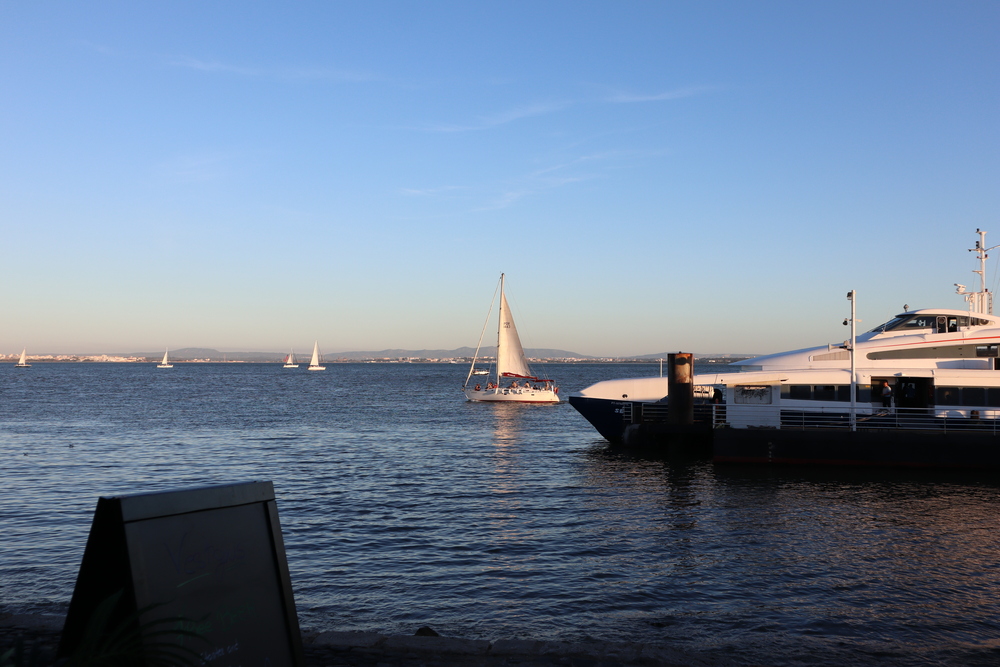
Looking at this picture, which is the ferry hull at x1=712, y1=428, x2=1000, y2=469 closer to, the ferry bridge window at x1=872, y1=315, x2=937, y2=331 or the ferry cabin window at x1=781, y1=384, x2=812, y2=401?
the ferry cabin window at x1=781, y1=384, x2=812, y2=401

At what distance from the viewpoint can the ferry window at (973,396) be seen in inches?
1120

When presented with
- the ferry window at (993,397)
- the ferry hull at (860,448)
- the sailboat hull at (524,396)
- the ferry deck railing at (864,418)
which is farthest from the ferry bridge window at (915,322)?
the sailboat hull at (524,396)

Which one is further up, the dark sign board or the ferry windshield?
the ferry windshield

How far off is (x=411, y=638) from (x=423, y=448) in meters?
30.2

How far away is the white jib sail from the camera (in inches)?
2936

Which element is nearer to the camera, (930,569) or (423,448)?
(930,569)

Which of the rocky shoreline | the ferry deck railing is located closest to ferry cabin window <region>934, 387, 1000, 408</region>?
the ferry deck railing

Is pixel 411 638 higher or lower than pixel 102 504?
lower

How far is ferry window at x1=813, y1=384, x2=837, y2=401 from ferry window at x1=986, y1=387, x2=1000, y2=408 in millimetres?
5284

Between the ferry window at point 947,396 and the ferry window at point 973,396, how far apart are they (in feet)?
0.60

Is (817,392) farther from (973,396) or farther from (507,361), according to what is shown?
(507,361)

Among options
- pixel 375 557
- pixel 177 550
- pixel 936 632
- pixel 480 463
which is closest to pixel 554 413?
pixel 480 463

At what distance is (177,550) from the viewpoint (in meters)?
5.29

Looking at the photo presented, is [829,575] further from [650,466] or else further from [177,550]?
[650,466]
